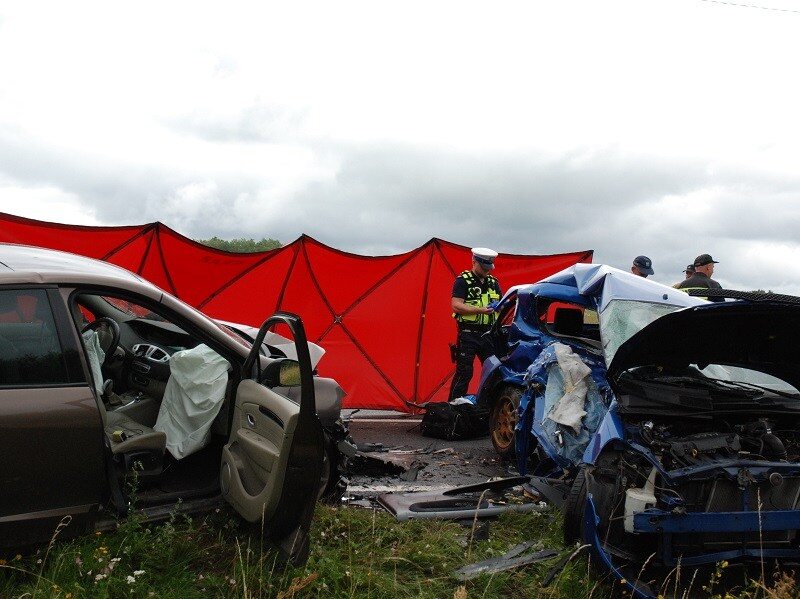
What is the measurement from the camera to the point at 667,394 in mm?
4375

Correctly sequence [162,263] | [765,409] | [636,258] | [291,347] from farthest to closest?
1. [162,263]
2. [636,258]
3. [291,347]
4. [765,409]

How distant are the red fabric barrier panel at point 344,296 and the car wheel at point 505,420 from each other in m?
3.27

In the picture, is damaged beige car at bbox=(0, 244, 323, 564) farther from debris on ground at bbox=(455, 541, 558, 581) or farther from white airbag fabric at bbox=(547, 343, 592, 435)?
white airbag fabric at bbox=(547, 343, 592, 435)


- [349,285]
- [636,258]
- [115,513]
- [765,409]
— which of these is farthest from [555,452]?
[349,285]

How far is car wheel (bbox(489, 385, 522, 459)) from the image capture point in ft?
22.4

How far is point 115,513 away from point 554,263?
8984 mm

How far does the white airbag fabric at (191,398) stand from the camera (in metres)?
4.36

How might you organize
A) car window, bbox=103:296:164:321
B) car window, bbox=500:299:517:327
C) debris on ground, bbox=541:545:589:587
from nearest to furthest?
1. debris on ground, bbox=541:545:589:587
2. car window, bbox=103:296:164:321
3. car window, bbox=500:299:517:327

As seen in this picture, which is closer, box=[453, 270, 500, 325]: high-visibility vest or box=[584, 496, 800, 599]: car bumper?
box=[584, 496, 800, 599]: car bumper

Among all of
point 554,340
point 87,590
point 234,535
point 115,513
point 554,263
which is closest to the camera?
point 87,590

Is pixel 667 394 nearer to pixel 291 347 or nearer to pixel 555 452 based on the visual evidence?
pixel 555 452

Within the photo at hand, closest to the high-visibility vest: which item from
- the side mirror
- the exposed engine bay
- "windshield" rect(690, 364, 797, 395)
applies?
"windshield" rect(690, 364, 797, 395)

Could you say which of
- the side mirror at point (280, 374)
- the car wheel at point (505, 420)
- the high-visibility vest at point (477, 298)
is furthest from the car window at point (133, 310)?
the high-visibility vest at point (477, 298)

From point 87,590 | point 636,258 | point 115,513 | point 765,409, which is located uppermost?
point 636,258
